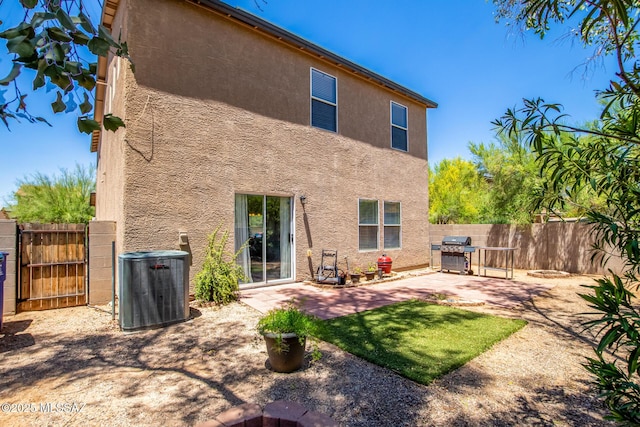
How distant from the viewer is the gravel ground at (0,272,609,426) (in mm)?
2850

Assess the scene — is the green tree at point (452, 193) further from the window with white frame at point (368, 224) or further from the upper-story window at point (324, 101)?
the upper-story window at point (324, 101)


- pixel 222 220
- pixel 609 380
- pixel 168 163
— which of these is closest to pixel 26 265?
pixel 168 163

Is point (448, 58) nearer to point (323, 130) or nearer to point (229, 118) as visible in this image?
point (323, 130)

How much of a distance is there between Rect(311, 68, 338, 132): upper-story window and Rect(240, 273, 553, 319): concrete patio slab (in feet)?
15.2

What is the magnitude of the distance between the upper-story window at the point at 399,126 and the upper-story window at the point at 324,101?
2.72 metres

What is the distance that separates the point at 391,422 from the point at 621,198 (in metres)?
2.51

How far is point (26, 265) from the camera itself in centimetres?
605

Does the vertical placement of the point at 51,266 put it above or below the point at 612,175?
below

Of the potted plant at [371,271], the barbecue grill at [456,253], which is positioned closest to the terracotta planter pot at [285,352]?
the potted plant at [371,271]

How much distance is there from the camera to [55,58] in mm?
1482

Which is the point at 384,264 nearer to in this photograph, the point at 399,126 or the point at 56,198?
the point at 399,126

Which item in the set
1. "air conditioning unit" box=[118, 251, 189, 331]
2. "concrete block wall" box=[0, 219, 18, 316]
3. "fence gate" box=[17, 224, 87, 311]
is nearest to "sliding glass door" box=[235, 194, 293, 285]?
"air conditioning unit" box=[118, 251, 189, 331]

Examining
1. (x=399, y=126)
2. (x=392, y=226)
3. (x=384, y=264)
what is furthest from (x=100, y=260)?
(x=399, y=126)

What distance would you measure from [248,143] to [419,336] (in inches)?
220
